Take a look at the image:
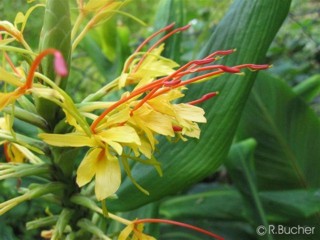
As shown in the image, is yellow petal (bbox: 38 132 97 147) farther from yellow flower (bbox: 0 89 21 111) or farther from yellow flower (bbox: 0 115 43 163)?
yellow flower (bbox: 0 115 43 163)

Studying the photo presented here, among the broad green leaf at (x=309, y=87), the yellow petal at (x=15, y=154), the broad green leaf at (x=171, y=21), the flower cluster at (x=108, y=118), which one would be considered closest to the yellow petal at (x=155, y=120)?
the flower cluster at (x=108, y=118)

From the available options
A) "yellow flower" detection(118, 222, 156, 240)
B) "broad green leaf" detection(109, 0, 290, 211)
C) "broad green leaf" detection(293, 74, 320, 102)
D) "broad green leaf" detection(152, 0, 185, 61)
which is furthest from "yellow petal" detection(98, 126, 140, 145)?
"broad green leaf" detection(293, 74, 320, 102)

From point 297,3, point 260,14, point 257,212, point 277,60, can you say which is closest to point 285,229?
point 257,212

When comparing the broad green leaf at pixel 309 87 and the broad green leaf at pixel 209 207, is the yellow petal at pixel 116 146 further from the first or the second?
the broad green leaf at pixel 309 87

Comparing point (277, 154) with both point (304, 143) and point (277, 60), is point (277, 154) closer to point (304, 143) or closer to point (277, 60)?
point (304, 143)

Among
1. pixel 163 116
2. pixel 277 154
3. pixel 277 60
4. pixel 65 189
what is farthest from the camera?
pixel 277 60

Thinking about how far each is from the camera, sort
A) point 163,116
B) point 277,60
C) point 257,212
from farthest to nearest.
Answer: point 277,60, point 257,212, point 163,116

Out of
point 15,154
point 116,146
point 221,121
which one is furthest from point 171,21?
point 116,146
